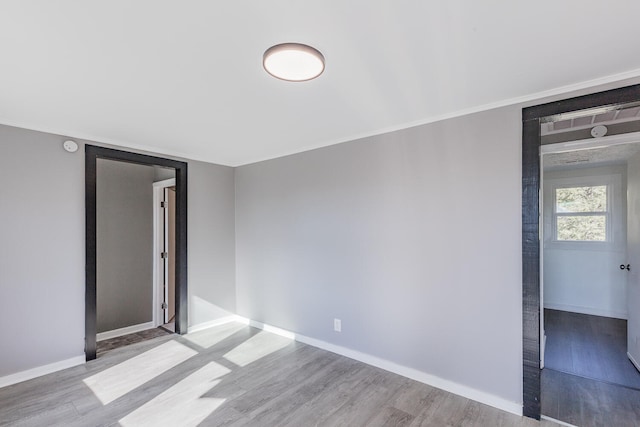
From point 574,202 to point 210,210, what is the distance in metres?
5.77

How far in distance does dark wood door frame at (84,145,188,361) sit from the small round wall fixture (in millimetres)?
98

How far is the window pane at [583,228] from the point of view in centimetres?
482

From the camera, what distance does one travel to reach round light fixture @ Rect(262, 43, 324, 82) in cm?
159

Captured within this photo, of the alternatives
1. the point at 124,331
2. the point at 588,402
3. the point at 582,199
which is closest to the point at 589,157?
the point at 582,199

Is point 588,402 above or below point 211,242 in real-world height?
below

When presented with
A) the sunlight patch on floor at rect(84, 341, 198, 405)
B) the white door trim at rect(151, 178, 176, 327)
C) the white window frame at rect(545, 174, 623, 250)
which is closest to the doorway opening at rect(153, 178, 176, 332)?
the white door trim at rect(151, 178, 176, 327)

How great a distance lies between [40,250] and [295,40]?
119 inches

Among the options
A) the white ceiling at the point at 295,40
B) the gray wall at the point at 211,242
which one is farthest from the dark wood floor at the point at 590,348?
the gray wall at the point at 211,242

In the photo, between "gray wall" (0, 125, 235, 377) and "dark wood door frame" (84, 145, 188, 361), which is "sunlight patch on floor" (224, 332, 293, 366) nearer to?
"dark wood door frame" (84, 145, 188, 361)

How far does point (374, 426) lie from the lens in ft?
6.96

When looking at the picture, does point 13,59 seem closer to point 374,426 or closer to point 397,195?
point 397,195

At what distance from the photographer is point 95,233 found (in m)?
3.12

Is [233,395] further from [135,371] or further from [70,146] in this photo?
[70,146]

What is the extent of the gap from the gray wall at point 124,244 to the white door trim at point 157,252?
2.9 inches
